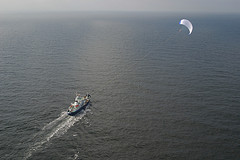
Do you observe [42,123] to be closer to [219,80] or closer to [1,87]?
[1,87]

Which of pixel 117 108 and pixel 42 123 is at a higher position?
pixel 117 108

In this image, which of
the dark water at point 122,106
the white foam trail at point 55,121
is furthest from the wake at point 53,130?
the dark water at point 122,106

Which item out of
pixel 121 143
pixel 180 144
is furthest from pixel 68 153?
pixel 180 144

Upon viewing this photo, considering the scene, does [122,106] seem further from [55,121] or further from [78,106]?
[55,121]

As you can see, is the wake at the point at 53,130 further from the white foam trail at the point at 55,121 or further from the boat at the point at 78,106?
the boat at the point at 78,106

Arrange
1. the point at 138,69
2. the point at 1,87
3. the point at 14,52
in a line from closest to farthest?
1. the point at 1,87
2. the point at 138,69
3. the point at 14,52

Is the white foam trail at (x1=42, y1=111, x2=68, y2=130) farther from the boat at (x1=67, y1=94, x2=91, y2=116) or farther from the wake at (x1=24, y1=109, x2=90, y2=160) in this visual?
the boat at (x1=67, y1=94, x2=91, y2=116)

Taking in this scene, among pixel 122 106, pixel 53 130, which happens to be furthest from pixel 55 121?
pixel 122 106
